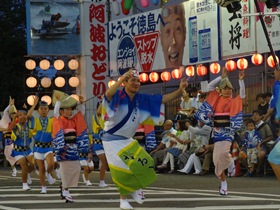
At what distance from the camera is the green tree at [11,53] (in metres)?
44.2

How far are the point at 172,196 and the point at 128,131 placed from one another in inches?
129

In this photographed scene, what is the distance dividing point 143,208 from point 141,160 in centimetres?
112

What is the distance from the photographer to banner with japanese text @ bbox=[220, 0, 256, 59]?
23.0 m

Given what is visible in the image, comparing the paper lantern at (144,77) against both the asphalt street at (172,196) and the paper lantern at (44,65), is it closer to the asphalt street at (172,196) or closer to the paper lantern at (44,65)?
the asphalt street at (172,196)

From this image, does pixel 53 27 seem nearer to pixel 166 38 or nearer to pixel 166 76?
pixel 166 76

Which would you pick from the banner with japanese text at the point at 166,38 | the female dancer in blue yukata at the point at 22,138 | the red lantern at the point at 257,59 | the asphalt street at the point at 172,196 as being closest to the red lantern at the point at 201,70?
the banner with japanese text at the point at 166,38

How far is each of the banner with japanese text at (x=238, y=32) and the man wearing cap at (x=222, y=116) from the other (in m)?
6.20

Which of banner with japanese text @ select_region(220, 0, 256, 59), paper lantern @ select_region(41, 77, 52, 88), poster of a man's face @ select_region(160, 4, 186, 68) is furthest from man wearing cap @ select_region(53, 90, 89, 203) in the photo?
paper lantern @ select_region(41, 77, 52, 88)

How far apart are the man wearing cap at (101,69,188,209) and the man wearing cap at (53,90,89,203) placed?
2.71 m

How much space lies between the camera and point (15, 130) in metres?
19.8

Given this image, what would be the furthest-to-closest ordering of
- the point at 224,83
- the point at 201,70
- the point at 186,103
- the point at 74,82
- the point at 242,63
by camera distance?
the point at 74,82, the point at 201,70, the point at 186,103, the point at 242,63, the point at 224,83

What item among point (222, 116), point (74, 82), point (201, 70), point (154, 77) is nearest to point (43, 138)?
point (222, 116)

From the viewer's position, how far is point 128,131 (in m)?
12.4

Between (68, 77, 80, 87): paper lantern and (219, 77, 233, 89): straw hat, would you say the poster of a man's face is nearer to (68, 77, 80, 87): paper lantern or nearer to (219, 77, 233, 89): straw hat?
(68, 77, 80, 87): paper lantern
